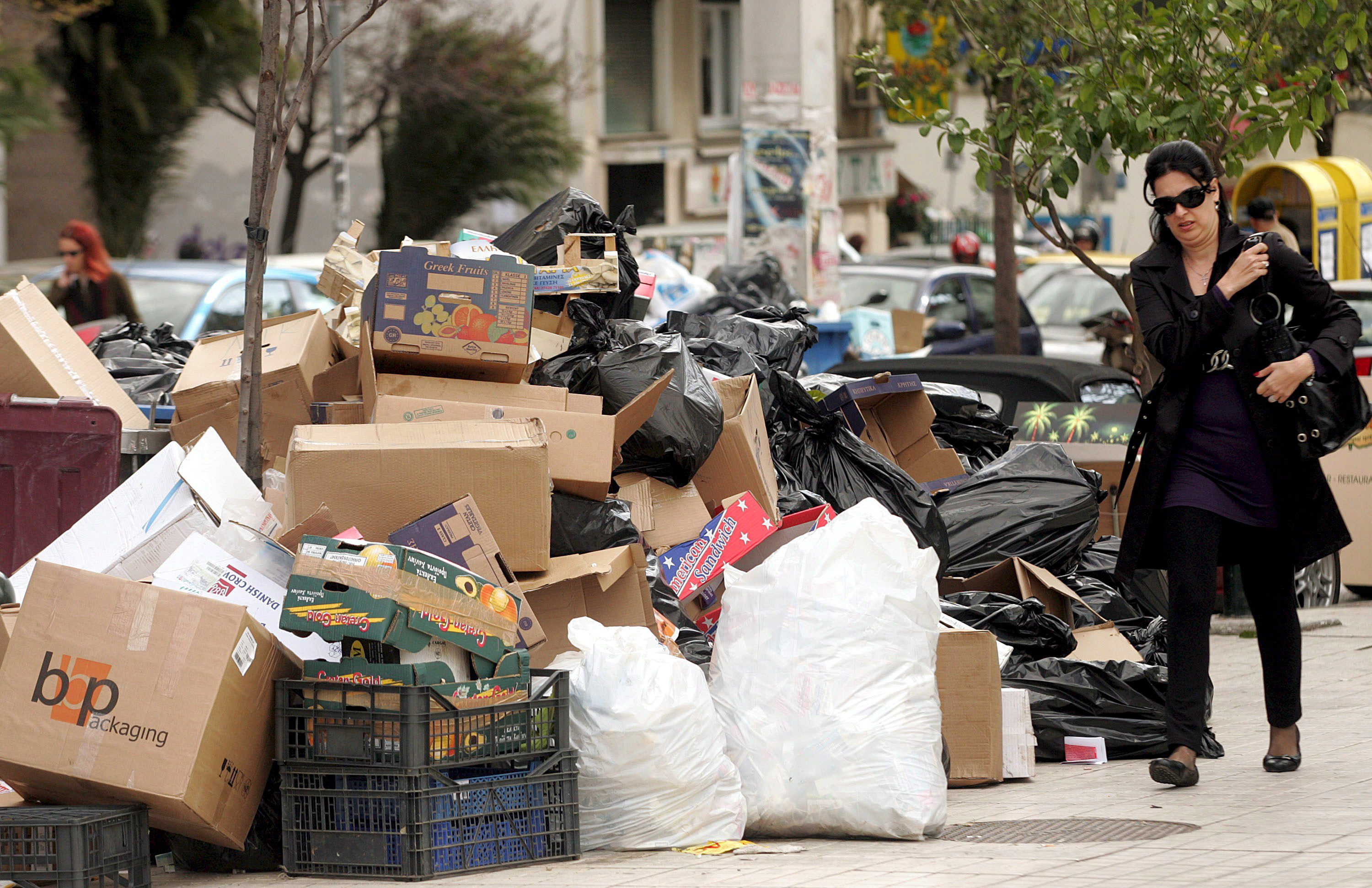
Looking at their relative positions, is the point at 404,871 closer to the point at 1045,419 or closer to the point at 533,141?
the point at 1045,419

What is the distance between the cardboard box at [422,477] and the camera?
15.1 ft

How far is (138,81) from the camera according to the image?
23.4 meters

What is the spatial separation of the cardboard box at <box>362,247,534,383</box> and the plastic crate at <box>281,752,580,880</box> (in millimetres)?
1646

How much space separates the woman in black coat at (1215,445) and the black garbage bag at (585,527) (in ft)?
4.83

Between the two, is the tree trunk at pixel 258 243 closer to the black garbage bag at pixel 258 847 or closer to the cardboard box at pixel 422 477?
the cardboard box at pixel 422 477

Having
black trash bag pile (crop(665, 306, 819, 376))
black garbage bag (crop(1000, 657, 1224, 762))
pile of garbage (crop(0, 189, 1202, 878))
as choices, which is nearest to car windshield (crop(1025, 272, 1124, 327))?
black trash bag pile (crop(665, 306, 819, 376))

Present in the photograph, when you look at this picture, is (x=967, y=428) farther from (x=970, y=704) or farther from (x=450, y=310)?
(x=450, y=310)

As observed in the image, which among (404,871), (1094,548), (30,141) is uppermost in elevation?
(30,141)

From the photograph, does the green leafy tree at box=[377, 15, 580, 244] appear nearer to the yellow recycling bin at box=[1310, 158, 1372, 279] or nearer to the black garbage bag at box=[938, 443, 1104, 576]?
the yellow recycling bin at box=[1310, 158, 1372, 279]

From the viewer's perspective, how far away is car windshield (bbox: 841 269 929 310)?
14.7 m

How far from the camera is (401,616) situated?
13.0ft

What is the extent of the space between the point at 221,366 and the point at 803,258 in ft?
23.2

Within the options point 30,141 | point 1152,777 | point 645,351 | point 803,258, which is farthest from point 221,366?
point 30,141

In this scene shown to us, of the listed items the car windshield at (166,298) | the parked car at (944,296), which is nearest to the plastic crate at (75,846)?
the car windshield at (166,298)
